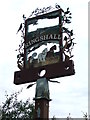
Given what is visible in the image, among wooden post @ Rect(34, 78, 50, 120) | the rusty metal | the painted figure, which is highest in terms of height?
the painted figure

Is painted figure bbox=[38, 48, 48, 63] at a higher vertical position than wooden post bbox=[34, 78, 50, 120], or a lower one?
higher

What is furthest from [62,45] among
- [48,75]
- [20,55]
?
[20,55]

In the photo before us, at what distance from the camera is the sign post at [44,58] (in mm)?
10633

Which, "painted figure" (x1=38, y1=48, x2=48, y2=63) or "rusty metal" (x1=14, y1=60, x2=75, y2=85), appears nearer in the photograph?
"rusty metal" (x1=14, y1=60, x2=75, y2=85)

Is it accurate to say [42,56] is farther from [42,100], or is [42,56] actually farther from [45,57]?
[42,100]

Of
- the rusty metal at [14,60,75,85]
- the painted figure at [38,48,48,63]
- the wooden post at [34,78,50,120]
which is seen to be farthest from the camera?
the painted figure at [38,48,48,63]

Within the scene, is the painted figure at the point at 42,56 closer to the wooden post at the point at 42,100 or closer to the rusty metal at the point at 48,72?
the rusty metal at the point at 48,72

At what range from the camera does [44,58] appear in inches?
448

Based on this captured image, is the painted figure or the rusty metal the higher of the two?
the painted figure

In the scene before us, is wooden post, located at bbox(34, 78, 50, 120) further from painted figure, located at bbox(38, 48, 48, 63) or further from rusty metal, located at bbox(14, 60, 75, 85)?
painted figure, located at bbox(38, 48, 48, 63)

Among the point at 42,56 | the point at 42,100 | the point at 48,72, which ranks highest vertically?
the point at 42,56

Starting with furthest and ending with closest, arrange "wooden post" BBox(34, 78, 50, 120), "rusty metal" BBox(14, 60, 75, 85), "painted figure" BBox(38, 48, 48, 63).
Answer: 1. "painted figure" BBox(38, 48, 48, 63)
2. "rusty metal" BBox(14, 60, 75, 85)
3. "wooden post" BBox(34, 78, 50, 120)

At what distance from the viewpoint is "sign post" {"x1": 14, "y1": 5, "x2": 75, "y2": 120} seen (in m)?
10.6

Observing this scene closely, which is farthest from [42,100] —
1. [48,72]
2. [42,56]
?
[42,56]
